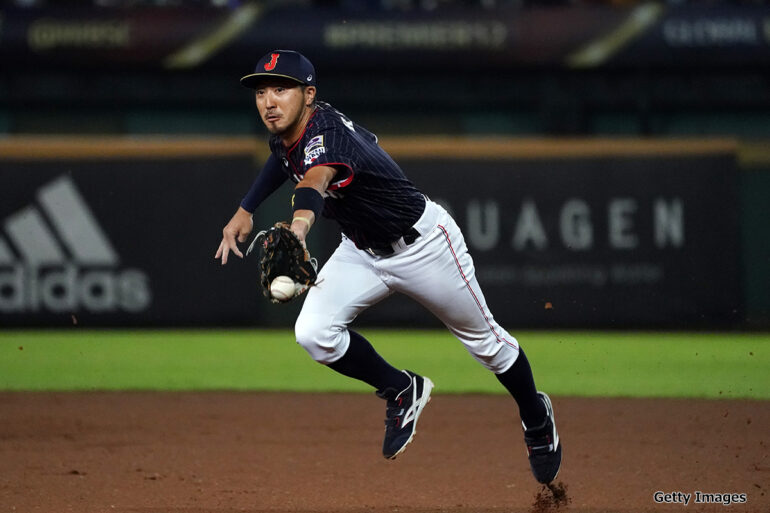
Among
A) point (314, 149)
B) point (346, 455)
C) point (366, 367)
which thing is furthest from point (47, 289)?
point (314, 149)

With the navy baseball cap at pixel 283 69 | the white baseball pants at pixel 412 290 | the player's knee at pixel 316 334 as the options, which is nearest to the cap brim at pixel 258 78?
the navy baseball cap at pixel 283 69

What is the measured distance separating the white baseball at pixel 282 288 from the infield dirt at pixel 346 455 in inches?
45.8

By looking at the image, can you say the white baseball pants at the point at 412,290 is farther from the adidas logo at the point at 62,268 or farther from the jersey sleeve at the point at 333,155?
the adidas logo at the point at 62,268

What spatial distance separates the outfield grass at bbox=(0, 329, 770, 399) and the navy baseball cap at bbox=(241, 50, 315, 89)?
3894 mm

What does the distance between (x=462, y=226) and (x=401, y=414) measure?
6480 mm

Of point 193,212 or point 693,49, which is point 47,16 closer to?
point 193,212

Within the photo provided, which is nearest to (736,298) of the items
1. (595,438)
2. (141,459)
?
(595,438)

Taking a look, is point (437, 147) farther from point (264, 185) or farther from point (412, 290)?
point (412, 290)

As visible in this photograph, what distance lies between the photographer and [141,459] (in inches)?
201

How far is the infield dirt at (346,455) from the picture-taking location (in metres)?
4.27

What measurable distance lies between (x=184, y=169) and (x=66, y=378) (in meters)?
3.28

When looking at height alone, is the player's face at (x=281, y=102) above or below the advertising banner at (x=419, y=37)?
above

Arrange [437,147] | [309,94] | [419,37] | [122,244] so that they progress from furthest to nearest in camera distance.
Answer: [419,37] < [437,147] < [122,244] < [309,94]

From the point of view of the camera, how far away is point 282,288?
3.32 meters
